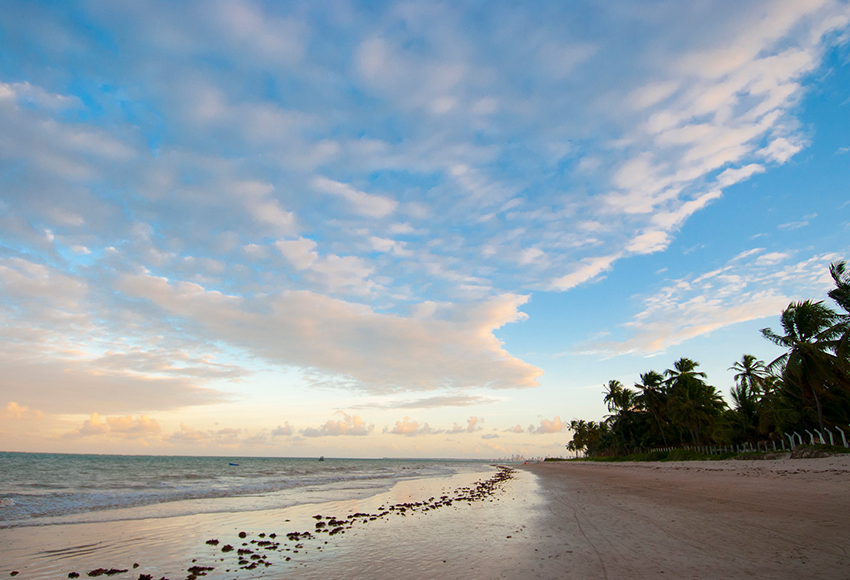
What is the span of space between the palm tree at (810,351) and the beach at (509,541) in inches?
740

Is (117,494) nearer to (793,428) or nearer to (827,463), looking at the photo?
(827,463)

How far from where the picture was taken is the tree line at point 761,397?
108 feet

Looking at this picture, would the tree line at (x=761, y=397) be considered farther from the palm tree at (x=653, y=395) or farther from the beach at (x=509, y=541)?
the beach at (x=509, y=541)

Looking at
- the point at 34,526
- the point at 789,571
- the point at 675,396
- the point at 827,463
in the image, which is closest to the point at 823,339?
the point at 827,463

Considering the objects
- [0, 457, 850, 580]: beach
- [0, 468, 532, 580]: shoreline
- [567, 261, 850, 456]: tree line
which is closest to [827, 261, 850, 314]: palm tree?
[567, 261, 850, 456]: tree line

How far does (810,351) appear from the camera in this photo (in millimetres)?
33500

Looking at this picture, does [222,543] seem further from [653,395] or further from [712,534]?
[653,395]

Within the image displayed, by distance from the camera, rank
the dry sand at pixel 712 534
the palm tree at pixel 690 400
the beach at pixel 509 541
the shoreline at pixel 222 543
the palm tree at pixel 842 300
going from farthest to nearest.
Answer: the palm tree at pixel 690 400 → the palm tree at pixel 842 300 → the shoreline at pixel 222 543 → the beach at pixel 509 541 → the dry sand at pixel 712 534

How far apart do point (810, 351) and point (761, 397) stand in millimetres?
22783

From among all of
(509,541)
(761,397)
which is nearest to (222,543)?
(509,541)

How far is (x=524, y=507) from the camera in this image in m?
19.1

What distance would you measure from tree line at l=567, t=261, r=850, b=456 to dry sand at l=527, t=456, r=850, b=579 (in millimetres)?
19295

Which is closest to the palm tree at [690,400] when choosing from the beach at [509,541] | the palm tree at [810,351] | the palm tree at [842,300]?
the palm tree at [810,351]

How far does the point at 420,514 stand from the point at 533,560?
990 cm
